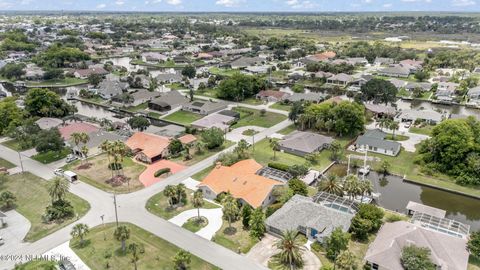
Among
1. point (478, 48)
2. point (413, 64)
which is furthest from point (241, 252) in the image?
point (478, 48)

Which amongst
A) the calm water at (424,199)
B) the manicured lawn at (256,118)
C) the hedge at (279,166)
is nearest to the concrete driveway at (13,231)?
the hedge at (279,166)

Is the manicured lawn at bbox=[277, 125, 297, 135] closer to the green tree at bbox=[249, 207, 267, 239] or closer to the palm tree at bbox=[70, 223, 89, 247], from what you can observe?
the green tree at bbox=[249, 207, 267, 239]

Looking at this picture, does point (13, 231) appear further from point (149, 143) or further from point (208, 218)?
point (149, 143)

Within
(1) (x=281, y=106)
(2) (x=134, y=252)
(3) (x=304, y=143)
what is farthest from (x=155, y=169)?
(1) (x=281, y=106)

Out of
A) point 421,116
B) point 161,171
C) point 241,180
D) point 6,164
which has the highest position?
point 421,116

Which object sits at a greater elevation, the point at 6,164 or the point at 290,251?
the point at 290,251

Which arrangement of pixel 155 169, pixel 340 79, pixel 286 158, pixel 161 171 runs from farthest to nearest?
pixel 340 79
pixel 286 158
pixel 155 169
pixel 161 171

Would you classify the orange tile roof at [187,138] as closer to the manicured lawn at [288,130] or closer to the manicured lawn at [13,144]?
the manicured lawn at [288,130]

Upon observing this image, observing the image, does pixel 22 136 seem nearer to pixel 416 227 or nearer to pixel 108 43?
pixel 416 227
